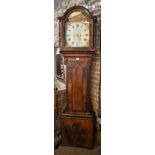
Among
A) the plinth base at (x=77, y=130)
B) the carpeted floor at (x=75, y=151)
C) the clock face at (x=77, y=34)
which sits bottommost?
the carpeted floor at (x=75, y=151)

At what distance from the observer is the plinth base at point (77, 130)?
194 cm

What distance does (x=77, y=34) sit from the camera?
1960 millimetres

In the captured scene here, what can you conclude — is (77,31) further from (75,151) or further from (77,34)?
(75,151)

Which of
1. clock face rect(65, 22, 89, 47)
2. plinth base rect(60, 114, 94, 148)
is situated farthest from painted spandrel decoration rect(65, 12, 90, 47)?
plinth base rect(60, 114, 94, 148)

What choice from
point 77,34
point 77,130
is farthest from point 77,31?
point 77,130

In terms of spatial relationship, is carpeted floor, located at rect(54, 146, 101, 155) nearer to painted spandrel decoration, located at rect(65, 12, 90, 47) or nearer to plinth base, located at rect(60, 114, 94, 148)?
plinth base, located at rect(60, 114, 94, 148)

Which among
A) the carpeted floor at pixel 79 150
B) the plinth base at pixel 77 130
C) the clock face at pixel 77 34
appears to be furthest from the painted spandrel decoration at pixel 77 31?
the carpeted floor at pixel 79 150

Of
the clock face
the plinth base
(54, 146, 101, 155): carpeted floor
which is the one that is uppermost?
the clock face

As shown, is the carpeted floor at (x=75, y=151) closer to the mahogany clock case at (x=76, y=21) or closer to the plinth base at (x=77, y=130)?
the plinth base at (x=77, y=130)

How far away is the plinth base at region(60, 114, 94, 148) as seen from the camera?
1.94m

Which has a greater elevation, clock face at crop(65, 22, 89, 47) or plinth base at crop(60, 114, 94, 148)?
clock face at crop(65, 22, 89, 47)

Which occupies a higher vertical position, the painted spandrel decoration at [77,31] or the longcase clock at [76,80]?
the painted spandrel decoration at [77,31]
